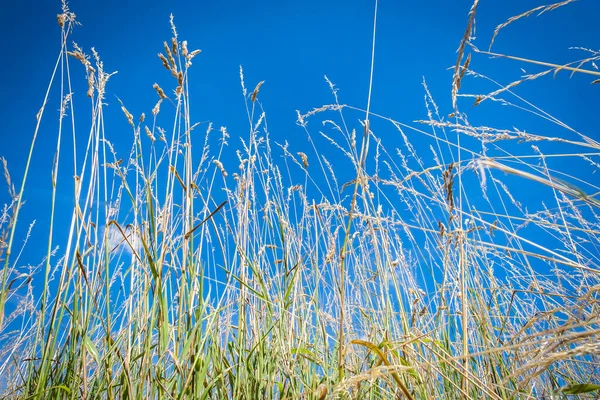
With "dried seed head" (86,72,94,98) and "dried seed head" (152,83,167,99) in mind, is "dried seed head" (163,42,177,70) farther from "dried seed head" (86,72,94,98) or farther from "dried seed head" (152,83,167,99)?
"dried seed head" (86,72,94,98)

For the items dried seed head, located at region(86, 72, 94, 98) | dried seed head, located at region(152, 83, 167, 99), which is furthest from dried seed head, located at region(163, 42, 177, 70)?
dried seed head, located at region(86, 72, 94, 98)

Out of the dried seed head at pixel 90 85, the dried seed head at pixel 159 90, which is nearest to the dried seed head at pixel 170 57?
the dried seed head at pixel 159 90

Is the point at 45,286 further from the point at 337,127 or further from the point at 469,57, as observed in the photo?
the point at 469,57

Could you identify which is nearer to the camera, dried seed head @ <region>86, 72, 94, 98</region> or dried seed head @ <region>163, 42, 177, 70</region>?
dried seed head @ <region>163, 42, 177, 70</region>

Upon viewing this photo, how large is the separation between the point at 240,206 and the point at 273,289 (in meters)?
0.47

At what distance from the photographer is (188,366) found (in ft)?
3.58

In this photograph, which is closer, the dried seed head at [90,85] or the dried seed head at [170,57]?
the dried seed head at [170,57]

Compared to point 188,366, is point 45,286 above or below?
above

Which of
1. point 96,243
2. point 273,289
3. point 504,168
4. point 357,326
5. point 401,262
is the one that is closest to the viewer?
point 504,168

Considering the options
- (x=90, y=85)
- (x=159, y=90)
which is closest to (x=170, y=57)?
(x=159, y=90)

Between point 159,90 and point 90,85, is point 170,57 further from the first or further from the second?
point 90,85

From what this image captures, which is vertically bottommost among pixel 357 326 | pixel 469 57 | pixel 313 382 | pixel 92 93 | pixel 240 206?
pixel 313 382

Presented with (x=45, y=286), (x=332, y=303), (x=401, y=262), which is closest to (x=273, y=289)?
(x=332, y=303)

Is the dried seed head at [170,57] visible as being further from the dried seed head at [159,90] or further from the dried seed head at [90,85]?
the dried seed head at [90,85]
